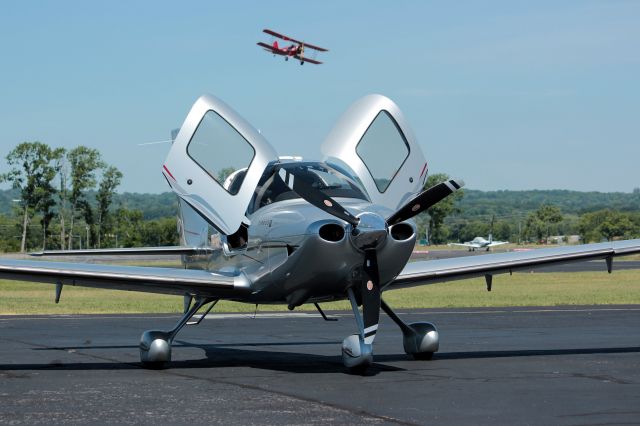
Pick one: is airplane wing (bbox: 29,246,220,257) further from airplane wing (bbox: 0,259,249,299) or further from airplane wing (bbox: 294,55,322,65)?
airplane wing (bbox: 294,55,322,65)

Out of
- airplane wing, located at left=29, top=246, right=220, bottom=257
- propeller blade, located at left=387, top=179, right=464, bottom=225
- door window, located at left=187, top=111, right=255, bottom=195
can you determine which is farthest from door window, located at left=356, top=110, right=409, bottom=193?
airplane wing, located at left=29, top=246, right=220, bottom=257

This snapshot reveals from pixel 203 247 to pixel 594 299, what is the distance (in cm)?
2138

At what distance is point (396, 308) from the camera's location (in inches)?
1204

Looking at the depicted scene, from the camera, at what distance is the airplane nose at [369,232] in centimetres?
1225

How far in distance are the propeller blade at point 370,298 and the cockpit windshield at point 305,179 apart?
1440 mm

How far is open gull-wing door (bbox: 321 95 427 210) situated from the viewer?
1521 centimetres

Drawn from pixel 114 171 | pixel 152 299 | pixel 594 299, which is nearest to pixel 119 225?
pixel 114 171

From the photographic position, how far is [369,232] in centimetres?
1224

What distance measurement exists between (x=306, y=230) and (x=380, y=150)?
3.28 m

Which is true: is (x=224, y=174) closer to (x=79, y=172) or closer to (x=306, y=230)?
(x=306, y=230)

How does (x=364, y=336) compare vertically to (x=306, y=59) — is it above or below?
below

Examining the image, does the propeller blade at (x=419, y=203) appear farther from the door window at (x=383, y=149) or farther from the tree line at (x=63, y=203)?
the tree line at (x=63, y=203)

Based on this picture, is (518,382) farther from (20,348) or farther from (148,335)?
(20,348)

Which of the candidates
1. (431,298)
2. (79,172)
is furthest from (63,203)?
(431,298)
